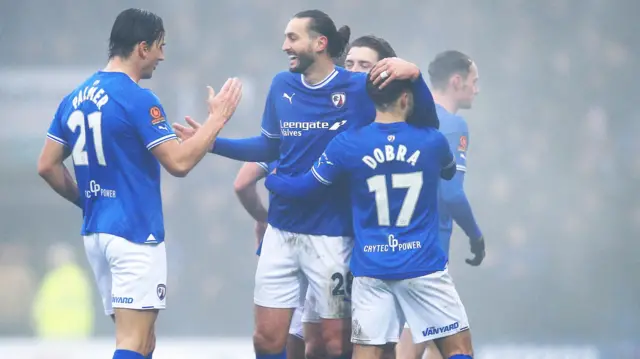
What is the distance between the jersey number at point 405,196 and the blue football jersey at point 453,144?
1.41 m

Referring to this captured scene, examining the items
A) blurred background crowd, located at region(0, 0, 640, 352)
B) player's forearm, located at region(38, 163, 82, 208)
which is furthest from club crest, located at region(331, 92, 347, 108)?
blurred background crowd, located at region(0, 0, 640, 352)

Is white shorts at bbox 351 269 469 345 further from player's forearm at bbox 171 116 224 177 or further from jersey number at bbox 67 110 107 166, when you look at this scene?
jersey number at bbox 67 110 107 166

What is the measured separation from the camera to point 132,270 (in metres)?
3.89

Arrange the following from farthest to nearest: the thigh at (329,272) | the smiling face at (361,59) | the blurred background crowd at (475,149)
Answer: the blurred background crowd at (475,149), the smiling face at (361,59), the thigh at (329,272)

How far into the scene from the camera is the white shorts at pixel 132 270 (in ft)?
12.7

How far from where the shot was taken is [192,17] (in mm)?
8445

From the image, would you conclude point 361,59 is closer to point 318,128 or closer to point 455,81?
point 318,128

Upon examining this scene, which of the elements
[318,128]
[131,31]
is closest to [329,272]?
[318,128]

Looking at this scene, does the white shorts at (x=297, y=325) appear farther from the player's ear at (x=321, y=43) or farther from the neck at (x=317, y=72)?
the player's ear at (x=321, y=43)

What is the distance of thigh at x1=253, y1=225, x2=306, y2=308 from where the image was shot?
4.36 m

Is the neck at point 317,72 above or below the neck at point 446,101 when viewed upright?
below

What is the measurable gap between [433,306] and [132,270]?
1206 millimetres

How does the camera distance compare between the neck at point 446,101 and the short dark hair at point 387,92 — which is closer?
the short dark hair at point 387,92

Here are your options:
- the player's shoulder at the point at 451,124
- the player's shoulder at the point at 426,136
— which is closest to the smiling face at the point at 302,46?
the player's shoulder at the point at 426,136
